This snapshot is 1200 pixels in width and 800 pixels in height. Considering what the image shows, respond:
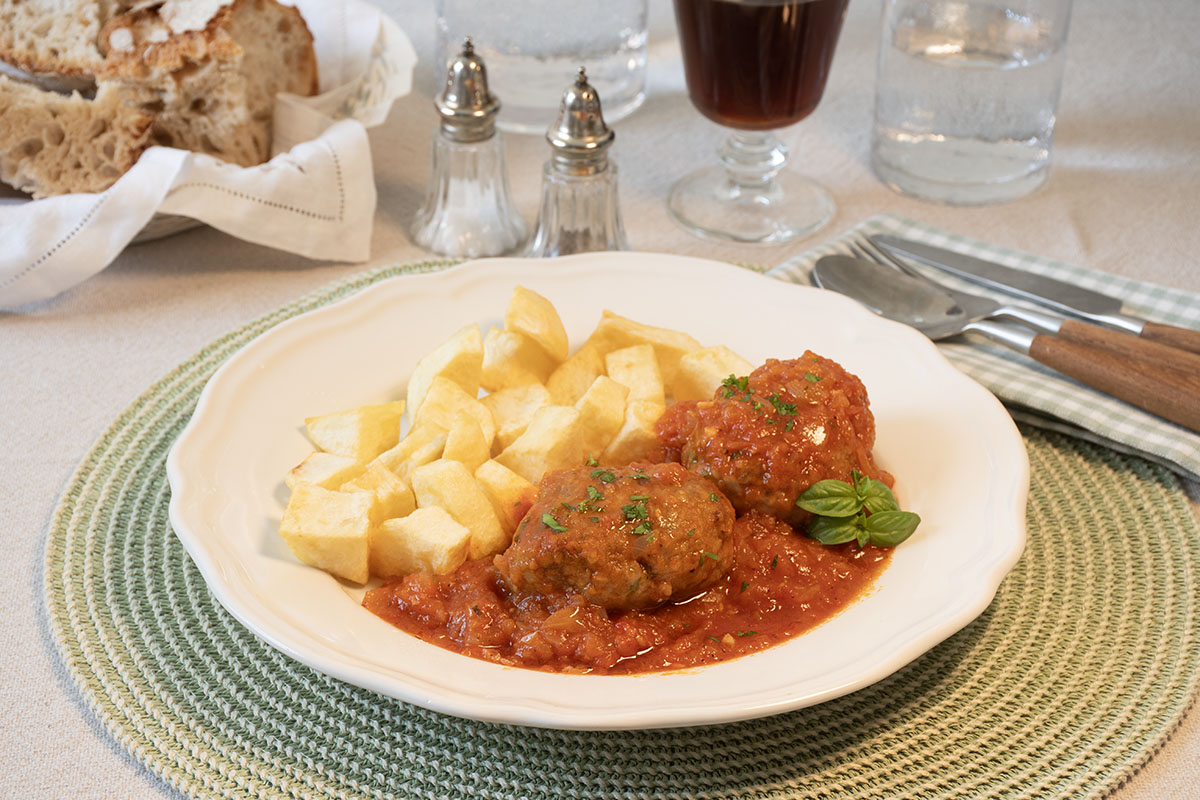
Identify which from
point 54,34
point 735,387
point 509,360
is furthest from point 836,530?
point 54,34

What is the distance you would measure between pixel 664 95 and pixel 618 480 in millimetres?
2920

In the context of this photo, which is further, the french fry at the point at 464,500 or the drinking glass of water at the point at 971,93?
the drinking glass of water at the point at 971,93

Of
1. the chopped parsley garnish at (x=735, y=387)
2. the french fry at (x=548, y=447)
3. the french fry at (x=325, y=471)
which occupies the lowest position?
the french fry at (x=548, y=447)

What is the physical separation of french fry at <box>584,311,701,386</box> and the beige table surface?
104 centimetres

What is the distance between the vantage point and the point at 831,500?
223cm

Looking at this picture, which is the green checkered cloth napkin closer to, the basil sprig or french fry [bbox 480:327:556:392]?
the basil sprig

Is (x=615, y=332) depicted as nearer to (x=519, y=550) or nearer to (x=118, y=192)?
(x=519, y=550)

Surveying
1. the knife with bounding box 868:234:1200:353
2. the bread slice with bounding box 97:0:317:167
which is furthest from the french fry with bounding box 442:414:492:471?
the bread slice with bounding box 97:0:317:167

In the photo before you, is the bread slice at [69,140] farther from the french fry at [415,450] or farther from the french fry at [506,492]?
the french fry at [506,492]

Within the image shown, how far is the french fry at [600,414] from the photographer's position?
2420 mm

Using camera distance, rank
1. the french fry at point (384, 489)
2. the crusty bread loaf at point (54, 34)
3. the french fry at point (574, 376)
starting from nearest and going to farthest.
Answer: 1. the french fry at point (384, 489)
2. the french fry at point (574, 376)
3. the crusty bread loaf at point (54, 34)

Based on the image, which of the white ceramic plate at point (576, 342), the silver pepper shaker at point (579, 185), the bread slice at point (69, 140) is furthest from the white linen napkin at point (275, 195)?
the white ceramic plate at point (576, 342)

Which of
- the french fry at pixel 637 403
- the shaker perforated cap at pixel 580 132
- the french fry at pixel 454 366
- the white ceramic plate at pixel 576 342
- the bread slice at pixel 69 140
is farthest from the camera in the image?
the bread slice at pixel 69 140

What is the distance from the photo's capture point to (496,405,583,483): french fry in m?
2.36
